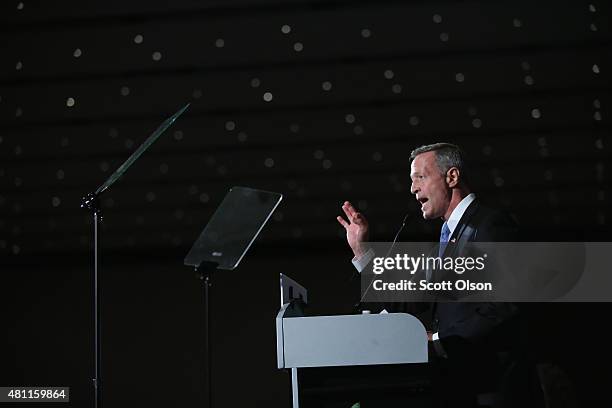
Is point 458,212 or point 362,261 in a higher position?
point 458,212

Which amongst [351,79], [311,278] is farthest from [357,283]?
[351,79]

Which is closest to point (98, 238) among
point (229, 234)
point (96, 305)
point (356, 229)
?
point (96, 305)

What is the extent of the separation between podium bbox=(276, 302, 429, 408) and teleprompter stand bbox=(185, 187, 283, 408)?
139 centimetres

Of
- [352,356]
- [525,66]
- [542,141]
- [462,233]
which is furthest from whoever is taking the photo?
[542,141]

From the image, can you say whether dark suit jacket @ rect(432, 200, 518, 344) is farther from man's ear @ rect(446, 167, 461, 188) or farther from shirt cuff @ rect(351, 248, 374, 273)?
shirt cuff @ rect(351, 248, 374, 273)

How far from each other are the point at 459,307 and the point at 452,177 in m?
0.64

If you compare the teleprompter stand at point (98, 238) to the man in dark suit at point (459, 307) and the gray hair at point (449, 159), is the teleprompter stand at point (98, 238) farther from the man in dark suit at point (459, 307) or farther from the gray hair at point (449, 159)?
the gray hair at point (449, 159)

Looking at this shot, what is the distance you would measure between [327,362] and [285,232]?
2.77 meters

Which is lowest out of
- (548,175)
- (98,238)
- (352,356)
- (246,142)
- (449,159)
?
(352,356)

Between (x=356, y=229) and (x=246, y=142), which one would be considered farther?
(x=246, y=142)

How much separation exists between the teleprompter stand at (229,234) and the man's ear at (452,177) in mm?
986

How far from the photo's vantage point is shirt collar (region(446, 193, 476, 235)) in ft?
10.7

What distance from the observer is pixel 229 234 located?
4004 millimetres

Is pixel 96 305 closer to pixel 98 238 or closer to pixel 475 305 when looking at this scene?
pixel 98 238
